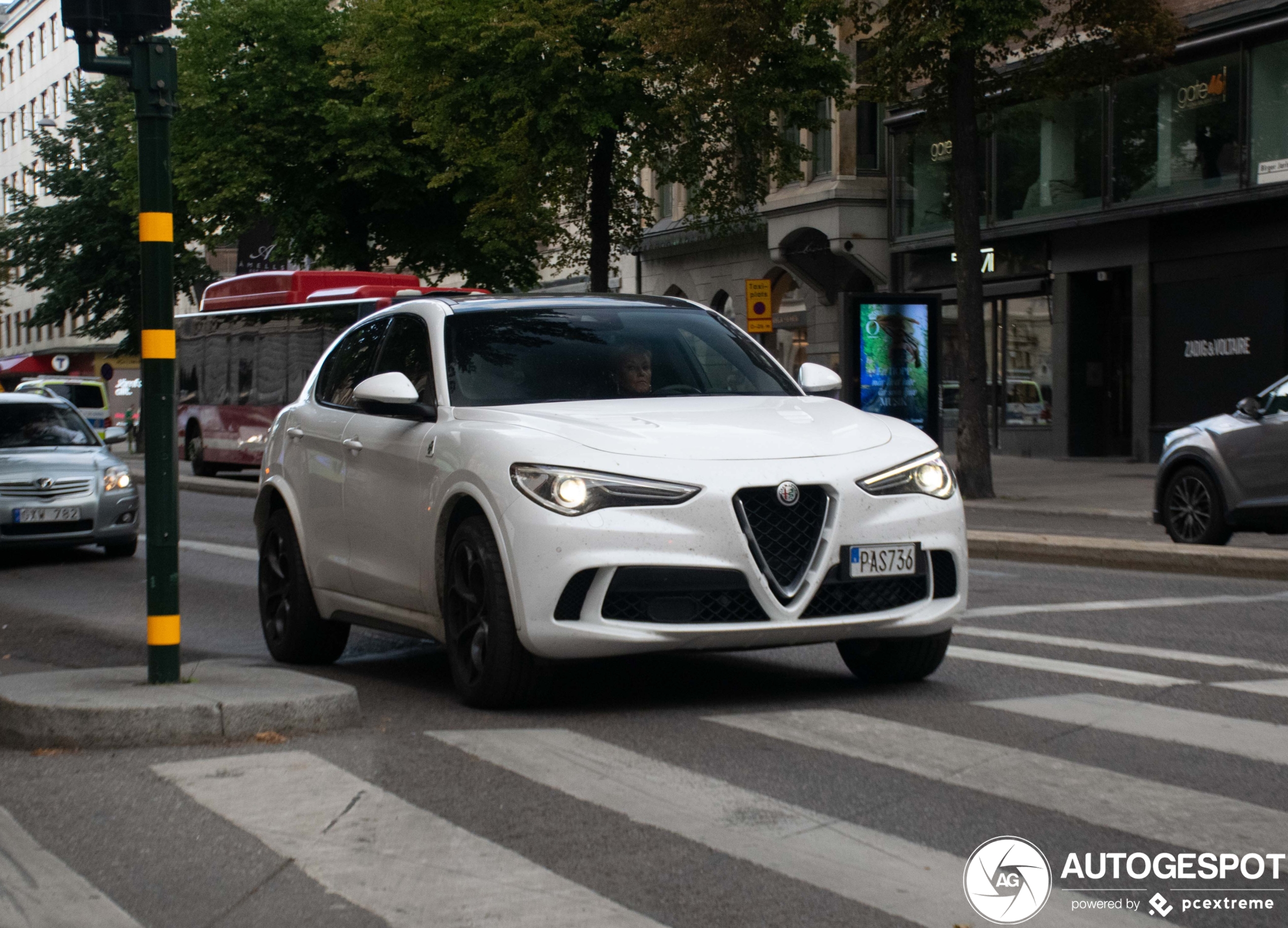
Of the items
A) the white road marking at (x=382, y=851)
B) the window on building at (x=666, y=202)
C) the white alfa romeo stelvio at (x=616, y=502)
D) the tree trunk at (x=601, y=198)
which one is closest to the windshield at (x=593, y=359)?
the white alfa romeo stelvio at (x=616, y=502)

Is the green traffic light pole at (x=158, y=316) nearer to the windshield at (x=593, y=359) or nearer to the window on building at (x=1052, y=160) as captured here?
the windshield at (x=593, y=359)

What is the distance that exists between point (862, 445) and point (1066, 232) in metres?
25.3

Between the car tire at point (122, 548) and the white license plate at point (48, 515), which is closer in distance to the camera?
the white license plate at point (48, 515)

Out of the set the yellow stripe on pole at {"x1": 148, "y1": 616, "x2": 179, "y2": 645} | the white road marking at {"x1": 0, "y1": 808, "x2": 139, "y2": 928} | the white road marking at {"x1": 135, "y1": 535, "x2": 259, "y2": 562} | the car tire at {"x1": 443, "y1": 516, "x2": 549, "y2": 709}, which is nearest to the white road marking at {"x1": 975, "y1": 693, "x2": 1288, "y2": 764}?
A: the car tire at {"x1": 443, "y1": 516, "x2": 549, "y2": 709}

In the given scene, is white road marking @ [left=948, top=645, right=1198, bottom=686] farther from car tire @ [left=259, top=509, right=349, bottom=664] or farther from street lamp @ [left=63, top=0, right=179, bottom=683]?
street lamp @ [left=63, top=0, right=179, bottom=683]

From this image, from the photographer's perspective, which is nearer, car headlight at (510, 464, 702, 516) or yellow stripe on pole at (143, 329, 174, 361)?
car headlight at (510, 464, 702, 516)

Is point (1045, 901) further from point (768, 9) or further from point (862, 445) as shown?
point (768, 9)

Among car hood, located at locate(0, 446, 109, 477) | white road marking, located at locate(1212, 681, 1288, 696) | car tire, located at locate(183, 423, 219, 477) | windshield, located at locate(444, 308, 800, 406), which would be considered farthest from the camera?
car tire, located at locate(183, 423, 219, 477)

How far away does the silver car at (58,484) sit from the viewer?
51.1ft

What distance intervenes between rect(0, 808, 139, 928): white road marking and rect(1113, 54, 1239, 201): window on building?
24.6 m

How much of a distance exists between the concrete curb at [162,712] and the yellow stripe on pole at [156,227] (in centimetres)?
160

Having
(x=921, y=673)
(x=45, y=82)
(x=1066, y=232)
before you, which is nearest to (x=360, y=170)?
(x=1066, y=232)

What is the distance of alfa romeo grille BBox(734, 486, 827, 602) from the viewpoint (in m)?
6.33

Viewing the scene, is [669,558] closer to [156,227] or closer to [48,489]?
[156,227]
